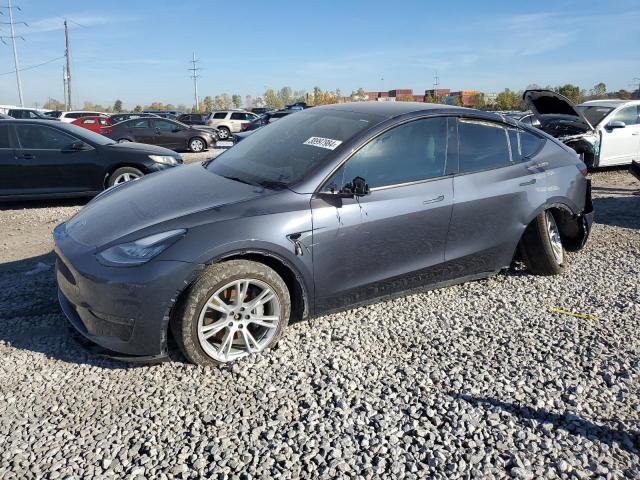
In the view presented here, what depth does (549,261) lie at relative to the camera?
456 centimetres

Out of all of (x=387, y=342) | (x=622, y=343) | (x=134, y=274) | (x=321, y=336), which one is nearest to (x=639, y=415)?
(x=622, y=343)

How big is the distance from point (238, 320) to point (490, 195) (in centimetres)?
228

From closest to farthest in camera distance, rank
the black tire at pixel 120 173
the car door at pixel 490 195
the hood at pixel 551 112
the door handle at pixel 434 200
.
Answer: the door handle at pixel 434 200, the car door at pixel 490 195, the black tire at pixel 120 173, the hood at pixel 551 112

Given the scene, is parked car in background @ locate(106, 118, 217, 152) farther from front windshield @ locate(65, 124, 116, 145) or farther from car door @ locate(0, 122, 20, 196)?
car door @ locate(0, 122, 20, 196)

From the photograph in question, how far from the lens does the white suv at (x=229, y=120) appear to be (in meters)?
26.7

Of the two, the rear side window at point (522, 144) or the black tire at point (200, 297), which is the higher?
the rear side window at point (522, 144)

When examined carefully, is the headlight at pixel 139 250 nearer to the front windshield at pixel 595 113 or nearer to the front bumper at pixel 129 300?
the front bumper at pixel 129 300

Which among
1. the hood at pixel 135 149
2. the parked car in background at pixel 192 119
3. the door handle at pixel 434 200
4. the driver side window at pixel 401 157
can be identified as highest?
the parked car in background at pixel 192 119

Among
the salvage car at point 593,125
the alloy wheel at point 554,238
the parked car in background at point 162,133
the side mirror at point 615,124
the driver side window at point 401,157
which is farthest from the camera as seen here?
the parked car in background at point 162,133

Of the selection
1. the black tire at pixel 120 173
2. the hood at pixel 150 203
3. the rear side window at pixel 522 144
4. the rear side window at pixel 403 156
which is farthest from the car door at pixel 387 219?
the black tire at pixel 120 173

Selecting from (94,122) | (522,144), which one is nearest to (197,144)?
(94,122)

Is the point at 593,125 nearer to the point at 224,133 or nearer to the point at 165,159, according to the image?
the point at 165,159

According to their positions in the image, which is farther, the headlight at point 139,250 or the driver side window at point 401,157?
the driver side window at point 401,157

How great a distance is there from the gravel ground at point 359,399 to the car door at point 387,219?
0.37m
